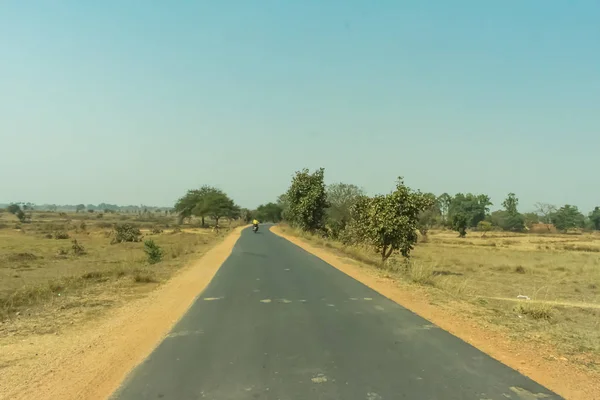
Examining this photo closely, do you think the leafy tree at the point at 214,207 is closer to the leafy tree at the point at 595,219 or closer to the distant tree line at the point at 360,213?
the distant tree line at the point at 360,213

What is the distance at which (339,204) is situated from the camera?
52.4 metres

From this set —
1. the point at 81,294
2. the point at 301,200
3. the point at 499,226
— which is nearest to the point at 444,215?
the point at 499,226

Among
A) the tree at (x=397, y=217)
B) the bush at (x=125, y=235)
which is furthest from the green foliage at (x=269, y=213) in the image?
the tree at (x=397, y=217)

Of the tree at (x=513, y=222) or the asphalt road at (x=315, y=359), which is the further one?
the tree at (x=513, y=222)

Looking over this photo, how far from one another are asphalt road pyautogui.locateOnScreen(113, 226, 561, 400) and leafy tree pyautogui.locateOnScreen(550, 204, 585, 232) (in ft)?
444

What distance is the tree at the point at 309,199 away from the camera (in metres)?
50.0

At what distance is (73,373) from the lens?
6941mm

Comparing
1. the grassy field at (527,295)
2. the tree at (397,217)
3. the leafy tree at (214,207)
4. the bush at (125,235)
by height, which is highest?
the leafy tree at (214,207)

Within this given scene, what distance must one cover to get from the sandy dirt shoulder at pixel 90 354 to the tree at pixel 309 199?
122 feet

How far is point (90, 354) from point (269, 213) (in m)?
137

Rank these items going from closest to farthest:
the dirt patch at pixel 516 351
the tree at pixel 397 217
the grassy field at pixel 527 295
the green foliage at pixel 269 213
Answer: the dirt patch at pixel 516 351 → the grassy field at pixel 527 295 → the tree at pixel 397 217 → the green foliage at pixel 269 213

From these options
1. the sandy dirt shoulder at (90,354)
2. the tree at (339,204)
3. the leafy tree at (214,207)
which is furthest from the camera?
the leafy tree at (214,207)

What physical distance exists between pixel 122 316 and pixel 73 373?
4584 millimetres

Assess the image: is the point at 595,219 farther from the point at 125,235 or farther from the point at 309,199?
the point at 125,235
